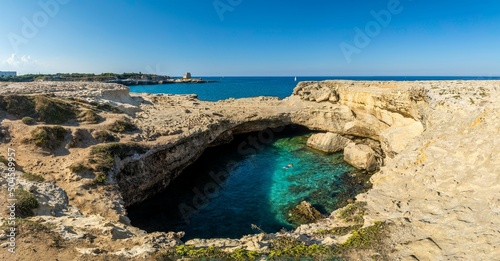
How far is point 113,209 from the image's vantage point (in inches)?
564

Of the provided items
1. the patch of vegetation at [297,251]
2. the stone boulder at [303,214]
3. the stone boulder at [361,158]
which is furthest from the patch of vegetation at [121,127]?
the stone boulder at [361,158]

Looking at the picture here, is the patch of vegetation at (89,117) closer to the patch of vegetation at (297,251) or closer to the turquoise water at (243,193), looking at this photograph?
the turquoise water at (243,193)

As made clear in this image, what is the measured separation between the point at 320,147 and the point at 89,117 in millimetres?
25585

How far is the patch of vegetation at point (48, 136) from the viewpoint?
746 inches

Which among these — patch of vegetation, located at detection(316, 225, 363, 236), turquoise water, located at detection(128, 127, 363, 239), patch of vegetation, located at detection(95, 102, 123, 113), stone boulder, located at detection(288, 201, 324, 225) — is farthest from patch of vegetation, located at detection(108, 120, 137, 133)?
patch of vegetation, located at detection(316, 225, 363, 236)

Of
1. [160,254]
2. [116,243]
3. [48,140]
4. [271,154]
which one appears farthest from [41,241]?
[271,154]

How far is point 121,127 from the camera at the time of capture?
2411cm

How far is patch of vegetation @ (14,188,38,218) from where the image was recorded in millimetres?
11655

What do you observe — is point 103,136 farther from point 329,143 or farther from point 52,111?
point 329,143

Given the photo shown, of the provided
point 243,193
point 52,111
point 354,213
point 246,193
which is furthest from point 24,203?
point 354,213

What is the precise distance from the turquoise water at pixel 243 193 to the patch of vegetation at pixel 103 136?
6.20 metres

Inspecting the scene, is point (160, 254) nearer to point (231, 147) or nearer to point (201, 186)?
point (201, 186)

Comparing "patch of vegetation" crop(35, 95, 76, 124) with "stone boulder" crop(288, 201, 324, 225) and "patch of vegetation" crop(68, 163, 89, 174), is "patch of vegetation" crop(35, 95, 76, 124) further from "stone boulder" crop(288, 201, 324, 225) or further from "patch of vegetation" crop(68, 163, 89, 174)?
"stone boulder" crop(288, 201, 324, 225)

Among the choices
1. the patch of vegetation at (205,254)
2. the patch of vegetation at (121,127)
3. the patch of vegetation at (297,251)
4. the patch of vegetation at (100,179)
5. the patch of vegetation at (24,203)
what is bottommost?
the patch of vegetation at (297,251)
